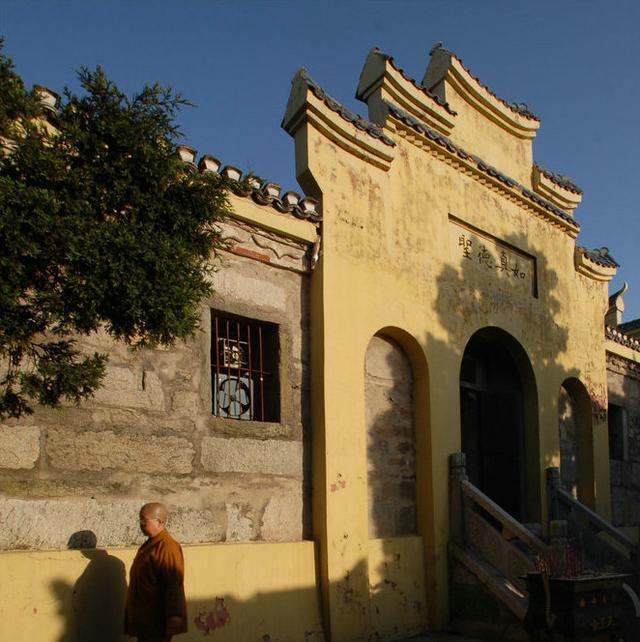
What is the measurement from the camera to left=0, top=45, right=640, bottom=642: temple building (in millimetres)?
5672

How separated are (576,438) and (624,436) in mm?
1803

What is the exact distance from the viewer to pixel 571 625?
5.95 meters

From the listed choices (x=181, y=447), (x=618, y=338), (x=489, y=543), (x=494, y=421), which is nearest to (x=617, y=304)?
(x=618, y=338)

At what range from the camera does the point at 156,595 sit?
4.93 m

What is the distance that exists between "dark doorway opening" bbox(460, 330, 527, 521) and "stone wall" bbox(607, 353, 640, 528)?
2.84 m

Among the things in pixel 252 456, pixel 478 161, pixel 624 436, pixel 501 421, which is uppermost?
pixel 478 161

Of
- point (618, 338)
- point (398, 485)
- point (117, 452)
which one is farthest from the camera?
point (618, 338)

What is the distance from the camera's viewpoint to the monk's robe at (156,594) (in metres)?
4.85

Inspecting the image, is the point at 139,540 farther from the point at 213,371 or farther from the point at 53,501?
the point at 213,371

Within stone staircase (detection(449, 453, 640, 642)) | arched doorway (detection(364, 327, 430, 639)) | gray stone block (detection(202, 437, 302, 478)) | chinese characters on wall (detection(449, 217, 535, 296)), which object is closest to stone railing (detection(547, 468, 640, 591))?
stone staircase (detection(449, 453, 640, 642))

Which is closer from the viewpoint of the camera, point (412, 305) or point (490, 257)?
point (412, 305)

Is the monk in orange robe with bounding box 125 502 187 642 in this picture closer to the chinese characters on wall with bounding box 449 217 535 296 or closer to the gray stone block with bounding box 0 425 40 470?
the gray stone block with bounding box 0 425 40 470

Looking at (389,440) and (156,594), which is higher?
(389,440)

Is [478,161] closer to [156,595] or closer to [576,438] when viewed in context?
[576,438]
